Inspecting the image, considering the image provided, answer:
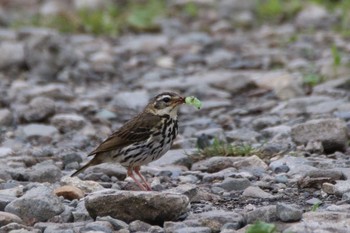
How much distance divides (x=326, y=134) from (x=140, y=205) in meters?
3.26

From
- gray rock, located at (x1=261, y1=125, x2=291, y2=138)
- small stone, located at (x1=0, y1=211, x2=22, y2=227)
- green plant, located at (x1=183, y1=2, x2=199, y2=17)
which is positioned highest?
green plant, located at (x1=183, y1=2, x2=199, y2=17)

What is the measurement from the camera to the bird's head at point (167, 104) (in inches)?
336

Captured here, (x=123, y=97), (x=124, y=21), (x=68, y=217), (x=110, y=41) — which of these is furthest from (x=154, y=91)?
(x=68, y=217)

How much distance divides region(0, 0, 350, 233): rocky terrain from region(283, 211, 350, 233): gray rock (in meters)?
0.01

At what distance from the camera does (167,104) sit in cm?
858

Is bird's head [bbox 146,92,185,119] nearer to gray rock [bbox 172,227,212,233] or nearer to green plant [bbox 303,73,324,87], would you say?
gray rock [bbox 172,227,212,233]

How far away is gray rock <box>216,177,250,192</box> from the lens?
7840mm

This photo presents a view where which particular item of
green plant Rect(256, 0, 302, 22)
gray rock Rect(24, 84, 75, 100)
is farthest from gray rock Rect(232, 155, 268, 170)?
green plant Rect(256, 0, 302, 22)

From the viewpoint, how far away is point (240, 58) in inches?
622

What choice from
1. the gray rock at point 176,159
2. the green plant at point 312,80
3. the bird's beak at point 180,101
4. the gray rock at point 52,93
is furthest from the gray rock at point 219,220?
the gray rock at point 52,93

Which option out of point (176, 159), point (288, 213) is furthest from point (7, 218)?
point (176, 159)

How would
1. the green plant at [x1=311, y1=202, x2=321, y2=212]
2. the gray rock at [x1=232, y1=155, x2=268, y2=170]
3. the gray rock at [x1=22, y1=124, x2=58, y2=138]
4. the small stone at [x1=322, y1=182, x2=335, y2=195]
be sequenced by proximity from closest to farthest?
A: the green plant at [x1=311, y1=202, x2=321, y2=212]
the small stone at [x1=322, y1=182, x2=335, y2=195]
the gray rock at [x1=232, y1=155, x2=268, y2=170]
the gray rock at [x1=22, y1=124, x2=58, y2=138]

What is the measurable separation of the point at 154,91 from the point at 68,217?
687 centimetres

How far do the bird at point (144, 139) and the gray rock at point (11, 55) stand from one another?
660cm
